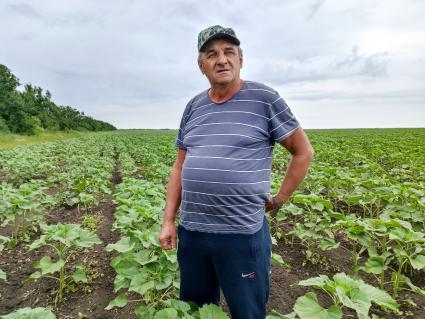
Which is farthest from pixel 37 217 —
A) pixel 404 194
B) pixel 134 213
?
pixel 404 194

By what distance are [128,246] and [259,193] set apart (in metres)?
1.62

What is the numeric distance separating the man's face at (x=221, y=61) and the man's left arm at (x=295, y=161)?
0.51 m

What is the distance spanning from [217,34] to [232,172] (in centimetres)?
83

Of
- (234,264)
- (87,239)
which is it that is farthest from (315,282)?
(87,239)

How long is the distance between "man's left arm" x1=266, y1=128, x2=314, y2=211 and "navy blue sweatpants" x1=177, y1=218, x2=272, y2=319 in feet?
0.68

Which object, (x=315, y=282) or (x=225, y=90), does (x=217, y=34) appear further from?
(x=315, y=282)

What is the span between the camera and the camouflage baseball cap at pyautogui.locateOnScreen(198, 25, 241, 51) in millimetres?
2225

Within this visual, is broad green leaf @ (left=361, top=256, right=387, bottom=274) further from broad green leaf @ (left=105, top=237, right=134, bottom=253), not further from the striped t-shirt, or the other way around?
broad green leaf @ (left=105, top=237, right=134, bottom=253)

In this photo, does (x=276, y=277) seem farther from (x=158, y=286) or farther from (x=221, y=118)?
(x=221, y=118)

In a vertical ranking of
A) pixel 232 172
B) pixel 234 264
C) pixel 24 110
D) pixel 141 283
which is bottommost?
pixel 141 283

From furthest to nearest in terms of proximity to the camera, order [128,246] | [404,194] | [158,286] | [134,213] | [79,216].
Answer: [79,216]
[404,194]
[134,213]
[128,246]
[158,286]

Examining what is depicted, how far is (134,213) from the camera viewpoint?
407 cm

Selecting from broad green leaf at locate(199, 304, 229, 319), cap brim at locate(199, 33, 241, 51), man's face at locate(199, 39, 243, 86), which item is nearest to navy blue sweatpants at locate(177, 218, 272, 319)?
broad green leaf at locate(199, 304, 229, 319)

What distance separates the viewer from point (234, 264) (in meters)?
2.18
